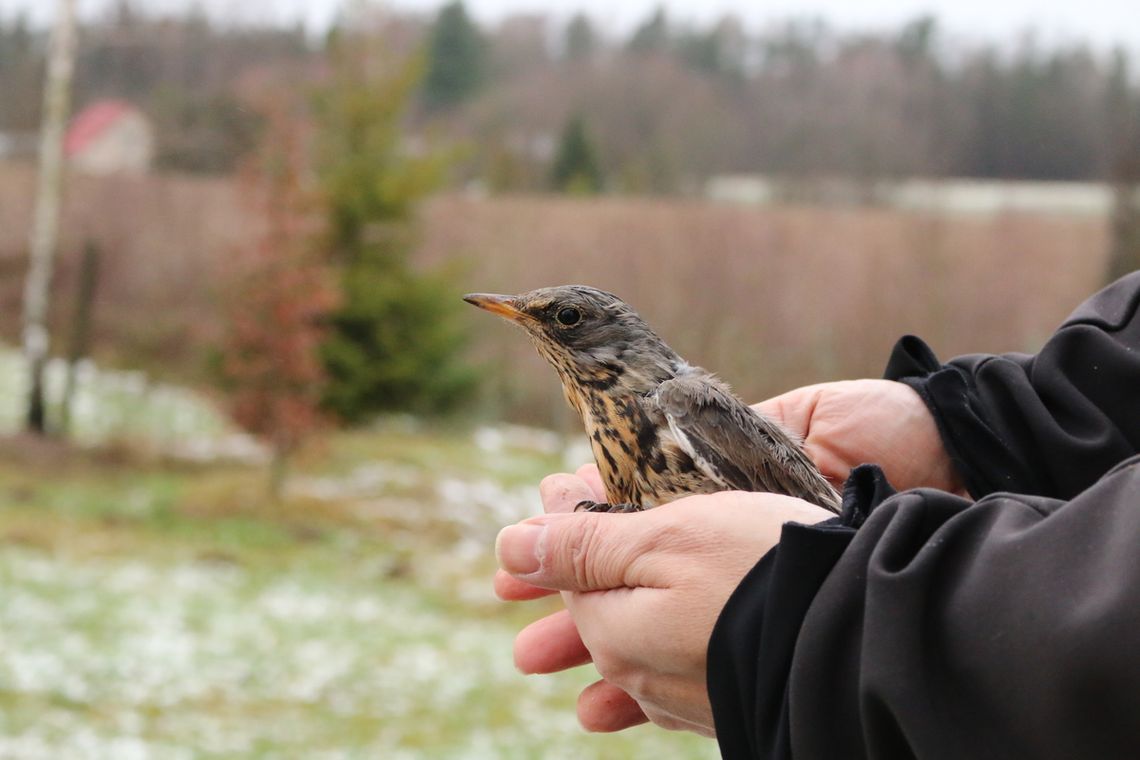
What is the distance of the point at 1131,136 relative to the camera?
15.0 m

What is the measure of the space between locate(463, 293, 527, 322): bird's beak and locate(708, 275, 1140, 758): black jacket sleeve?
102 centimetres

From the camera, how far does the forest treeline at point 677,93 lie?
17203 mm

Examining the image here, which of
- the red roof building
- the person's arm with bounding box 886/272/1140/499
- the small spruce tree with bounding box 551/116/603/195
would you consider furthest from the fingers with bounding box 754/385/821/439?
the red roof building

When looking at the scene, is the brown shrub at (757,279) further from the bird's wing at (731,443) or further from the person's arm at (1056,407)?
the bird's wing at (731,443)

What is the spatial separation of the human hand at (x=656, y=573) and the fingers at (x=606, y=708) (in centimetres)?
23

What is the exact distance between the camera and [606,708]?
2441 millimetres

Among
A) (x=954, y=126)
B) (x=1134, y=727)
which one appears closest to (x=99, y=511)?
(x=954, y=126)

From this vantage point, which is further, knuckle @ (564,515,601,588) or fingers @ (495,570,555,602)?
fingers @ (495,570,555,602)

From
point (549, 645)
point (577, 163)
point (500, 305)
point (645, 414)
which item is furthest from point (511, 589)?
point (577, 163)

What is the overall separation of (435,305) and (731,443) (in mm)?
16943

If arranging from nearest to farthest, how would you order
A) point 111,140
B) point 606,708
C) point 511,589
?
point 606,708
point 511,589
point 111,140

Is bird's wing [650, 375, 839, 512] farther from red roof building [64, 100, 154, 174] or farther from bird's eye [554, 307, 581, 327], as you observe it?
red roof building [64, 100, 154, 174]

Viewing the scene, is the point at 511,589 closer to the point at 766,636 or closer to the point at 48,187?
the point at 766,636

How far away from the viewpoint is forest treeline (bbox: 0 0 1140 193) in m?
17.2
